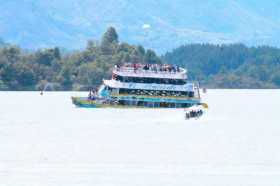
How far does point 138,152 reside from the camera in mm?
65062

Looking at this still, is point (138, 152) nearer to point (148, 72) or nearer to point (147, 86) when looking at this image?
point (147, 86)

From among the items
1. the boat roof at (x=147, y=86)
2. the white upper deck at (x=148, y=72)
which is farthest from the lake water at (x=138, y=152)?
the white upper deck at (x=148, y=72)

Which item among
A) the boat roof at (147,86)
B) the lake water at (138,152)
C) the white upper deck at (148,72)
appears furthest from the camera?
the white upper deck at (148,72)

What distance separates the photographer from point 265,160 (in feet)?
198

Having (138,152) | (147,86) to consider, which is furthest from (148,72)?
(138,152)

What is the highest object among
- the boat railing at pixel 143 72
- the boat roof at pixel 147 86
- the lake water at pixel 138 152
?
the boat railing at pixel 143 72

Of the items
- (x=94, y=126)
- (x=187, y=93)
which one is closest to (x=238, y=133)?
(x=94, y=126)

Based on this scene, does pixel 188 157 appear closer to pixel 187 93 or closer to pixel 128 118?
pixel 128 118

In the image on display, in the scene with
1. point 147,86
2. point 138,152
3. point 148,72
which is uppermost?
point 148,72

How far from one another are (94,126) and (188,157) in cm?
3026

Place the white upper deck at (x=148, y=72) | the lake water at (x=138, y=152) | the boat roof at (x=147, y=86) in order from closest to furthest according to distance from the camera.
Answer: the lake water at (x=138, y=152) → the boat roof at (x=147, y=86) → the white upper deck at (x=148, y=72)

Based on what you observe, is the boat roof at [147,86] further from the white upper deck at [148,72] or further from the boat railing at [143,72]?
the boat railing at [143,72]

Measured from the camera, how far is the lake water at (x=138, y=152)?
172ft

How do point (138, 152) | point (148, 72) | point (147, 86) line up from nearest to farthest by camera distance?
point (138, 152) < point (147, 86) < point (148, 72)
